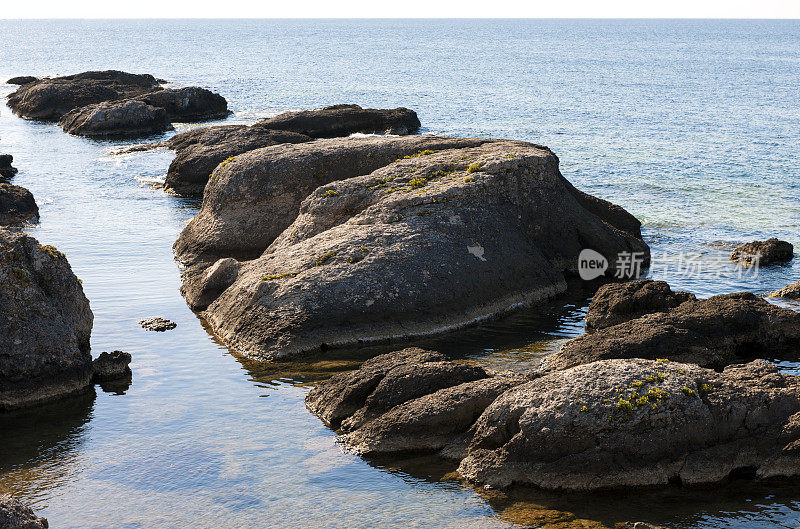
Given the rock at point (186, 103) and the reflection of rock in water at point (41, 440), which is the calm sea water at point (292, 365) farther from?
the rock at point (186, 103)

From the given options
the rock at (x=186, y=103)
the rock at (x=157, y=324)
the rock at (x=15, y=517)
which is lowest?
the rock at (x=157, y=324)

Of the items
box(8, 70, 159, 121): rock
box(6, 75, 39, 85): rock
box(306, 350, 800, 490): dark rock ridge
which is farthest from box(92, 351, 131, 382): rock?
box(6, 75, 39, 85): rock

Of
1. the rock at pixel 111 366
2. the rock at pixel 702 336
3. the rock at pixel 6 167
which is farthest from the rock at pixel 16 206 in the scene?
the rock at pixel 702 336

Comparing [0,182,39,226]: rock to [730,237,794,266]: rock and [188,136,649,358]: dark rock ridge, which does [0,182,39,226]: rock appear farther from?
[730,237,794,266]: rock

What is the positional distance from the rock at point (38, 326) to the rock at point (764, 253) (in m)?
24.1

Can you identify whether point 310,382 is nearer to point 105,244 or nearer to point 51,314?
point 51,314

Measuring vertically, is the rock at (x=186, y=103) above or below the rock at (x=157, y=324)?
above

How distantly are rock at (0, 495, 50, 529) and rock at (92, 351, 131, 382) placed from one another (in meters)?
8.07

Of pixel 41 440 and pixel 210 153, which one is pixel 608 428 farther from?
pixel 210 153

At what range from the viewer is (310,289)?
23594 millimetres

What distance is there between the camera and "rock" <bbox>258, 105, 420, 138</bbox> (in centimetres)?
5534

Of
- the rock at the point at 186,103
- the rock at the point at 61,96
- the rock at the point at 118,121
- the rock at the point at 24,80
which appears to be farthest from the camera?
the rock at the point at 24,80

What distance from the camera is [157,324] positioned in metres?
24.9

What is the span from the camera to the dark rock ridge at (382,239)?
2352 cm
